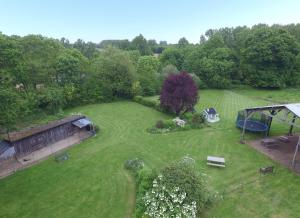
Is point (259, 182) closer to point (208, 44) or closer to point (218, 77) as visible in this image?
point (218, 77)

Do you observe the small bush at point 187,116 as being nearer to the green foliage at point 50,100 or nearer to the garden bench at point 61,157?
the garden bench at point 61,157

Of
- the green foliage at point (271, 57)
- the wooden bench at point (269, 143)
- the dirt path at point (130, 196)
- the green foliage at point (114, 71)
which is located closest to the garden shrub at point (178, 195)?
the dirt path at point (130, 196)

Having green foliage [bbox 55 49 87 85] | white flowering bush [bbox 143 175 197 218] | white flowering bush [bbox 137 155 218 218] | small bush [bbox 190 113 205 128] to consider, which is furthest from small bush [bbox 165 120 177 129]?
green foliage [bbox 55 49 87 85]

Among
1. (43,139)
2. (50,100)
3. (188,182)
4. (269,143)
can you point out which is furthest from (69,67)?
(269,143)

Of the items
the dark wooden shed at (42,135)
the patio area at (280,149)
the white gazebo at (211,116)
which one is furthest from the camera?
the white gazebo at (211,116)

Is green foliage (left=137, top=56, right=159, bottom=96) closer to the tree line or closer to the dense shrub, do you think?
the tree line

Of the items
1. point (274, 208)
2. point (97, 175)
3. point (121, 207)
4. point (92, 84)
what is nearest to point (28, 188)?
point (97, 175)
